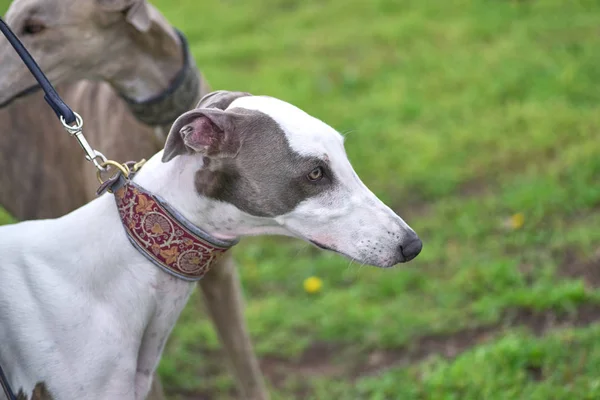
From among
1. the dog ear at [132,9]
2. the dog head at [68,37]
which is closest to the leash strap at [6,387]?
the dog head at [68,37]

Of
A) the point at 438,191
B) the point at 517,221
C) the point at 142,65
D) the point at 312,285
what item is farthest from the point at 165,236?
the point at 438,191

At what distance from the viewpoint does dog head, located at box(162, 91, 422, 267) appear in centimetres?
261

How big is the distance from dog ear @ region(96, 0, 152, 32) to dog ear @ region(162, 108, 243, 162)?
119cm

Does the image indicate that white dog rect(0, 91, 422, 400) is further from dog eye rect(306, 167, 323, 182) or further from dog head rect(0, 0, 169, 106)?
dog head rect(0, 0, 169, 106)

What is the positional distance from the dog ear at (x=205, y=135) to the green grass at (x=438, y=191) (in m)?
1.70

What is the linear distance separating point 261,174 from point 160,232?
0.35m

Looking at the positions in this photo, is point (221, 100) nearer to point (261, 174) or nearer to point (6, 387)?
point (261, 174)

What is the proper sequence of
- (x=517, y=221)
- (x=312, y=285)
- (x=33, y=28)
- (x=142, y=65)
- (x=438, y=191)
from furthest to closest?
(x=438, y=191) → (x=517, y=221) → (x=312, y=285) → (x=142, y=65) → (x=33, y=28)

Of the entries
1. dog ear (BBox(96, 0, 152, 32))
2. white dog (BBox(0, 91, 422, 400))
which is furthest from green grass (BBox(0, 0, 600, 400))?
dog ear (BBox(96, 0, 152, 32))

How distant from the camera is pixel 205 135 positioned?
2.59 m

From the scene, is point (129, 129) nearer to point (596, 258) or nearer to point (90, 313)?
point (90, 313)

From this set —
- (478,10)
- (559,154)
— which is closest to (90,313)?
(559,154)

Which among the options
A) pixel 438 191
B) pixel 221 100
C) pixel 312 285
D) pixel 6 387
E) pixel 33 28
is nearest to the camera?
pixel 6 387

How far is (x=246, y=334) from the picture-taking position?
4.00m
